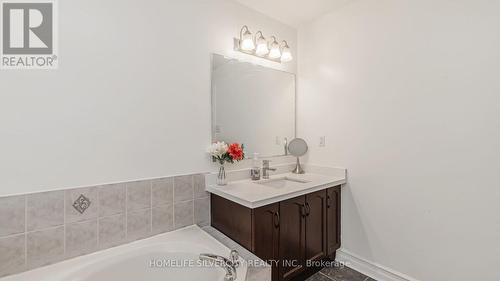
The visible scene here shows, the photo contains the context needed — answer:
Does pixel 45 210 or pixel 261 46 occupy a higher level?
pixel 261 46

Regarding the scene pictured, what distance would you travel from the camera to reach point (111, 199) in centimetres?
149

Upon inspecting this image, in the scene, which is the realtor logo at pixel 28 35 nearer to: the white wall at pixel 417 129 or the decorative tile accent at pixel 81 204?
the decorative tile accent at pixel 81 204

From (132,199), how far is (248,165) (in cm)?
106

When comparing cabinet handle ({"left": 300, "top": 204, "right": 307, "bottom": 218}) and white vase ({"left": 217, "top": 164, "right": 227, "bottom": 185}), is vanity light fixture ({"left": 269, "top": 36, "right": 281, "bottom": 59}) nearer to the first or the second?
white vase ({"left": 217, "top": 164, "right": 227, "bottom": 185})

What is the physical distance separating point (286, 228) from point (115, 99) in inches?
60.4

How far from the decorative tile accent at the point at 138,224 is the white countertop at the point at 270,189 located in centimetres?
50

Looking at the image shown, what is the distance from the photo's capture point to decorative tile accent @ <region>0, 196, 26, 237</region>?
3.91 feet

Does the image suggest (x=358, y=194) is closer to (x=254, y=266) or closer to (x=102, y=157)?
(x=254, y=266)

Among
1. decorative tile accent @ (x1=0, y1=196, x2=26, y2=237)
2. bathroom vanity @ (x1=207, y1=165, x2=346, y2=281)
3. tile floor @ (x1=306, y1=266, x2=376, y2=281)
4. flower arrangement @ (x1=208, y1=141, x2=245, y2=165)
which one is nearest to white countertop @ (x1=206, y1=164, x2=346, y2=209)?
bathroom vanity @ (x1=207, y1=165, x2=346, y2=281)

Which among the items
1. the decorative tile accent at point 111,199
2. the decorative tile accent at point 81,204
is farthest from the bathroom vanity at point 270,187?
the decorative tile accent at point 81,204

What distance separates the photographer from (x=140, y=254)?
1.46m

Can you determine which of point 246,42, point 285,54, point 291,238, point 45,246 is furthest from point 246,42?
point 45,246

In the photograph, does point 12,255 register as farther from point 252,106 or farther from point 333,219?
point 333,219

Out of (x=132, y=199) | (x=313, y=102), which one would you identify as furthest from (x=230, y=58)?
(x=132, y=199)
